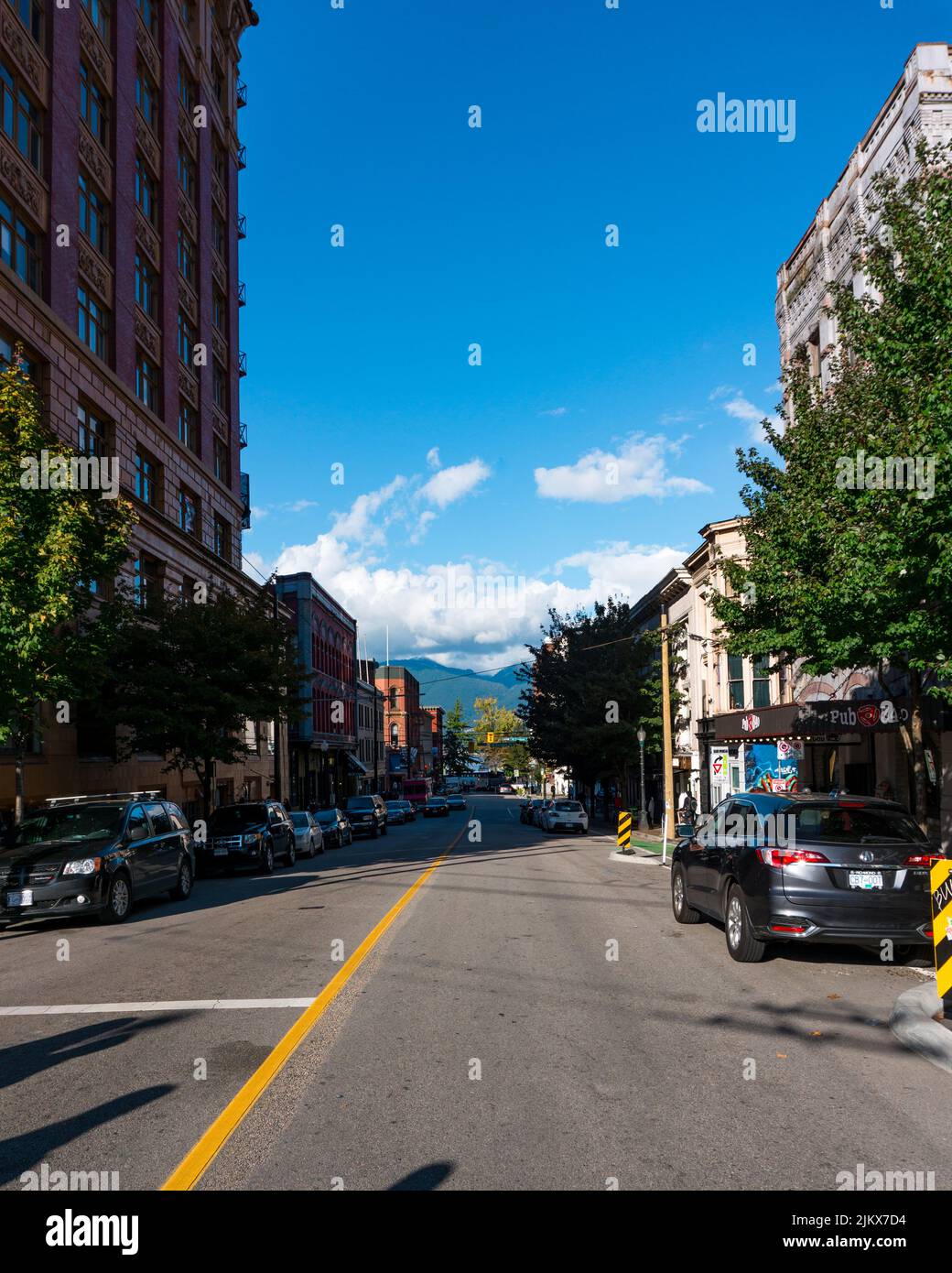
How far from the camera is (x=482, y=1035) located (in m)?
7.07

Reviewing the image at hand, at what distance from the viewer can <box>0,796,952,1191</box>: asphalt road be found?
15.5ft

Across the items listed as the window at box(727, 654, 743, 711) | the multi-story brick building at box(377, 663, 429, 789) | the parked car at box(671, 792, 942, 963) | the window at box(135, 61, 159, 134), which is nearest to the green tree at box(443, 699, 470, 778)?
the multi-story brick building at box(377, 663, 429, 789)

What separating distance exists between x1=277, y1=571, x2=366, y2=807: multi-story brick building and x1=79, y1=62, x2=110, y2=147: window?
31.0m

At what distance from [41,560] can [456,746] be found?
149 meters

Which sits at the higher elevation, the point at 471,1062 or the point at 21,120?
the point at 21,120

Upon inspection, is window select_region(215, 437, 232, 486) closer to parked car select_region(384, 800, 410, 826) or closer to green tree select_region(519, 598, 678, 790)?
green tree select_region(519, 598, 678, 790)

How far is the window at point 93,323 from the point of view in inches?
1149

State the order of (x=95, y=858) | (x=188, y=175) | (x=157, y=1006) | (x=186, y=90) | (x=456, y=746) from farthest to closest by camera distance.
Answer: (x=456, y=746) < (x=188, y=175) < (x=186, y=90) < (x=95, y=858) < (x=157, y=1006)

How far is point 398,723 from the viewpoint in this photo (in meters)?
122

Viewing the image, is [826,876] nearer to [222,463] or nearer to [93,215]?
[93,215]

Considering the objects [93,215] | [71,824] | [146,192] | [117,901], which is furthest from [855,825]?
[146,192]

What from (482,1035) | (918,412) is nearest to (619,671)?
(918,412)

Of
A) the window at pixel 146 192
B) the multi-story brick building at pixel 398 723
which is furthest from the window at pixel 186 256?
the multi-story brick building at pixel 398 723
